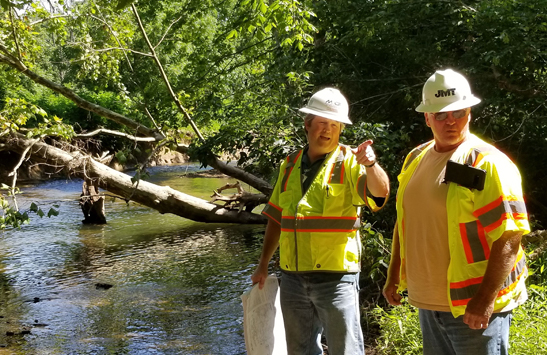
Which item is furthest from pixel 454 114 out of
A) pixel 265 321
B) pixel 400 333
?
pixel 400 333

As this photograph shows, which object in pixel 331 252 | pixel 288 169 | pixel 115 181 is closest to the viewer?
pixel 331 252

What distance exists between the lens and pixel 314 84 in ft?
28.9

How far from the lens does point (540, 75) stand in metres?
7.11

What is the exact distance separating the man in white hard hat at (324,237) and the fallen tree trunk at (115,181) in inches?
284

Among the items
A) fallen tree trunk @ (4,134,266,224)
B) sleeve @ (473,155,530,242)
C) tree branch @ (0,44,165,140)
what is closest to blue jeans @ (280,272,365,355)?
sleeve @ (473,155,530,242)

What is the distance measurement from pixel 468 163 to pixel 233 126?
6.43 m

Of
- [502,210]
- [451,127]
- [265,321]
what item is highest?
[451,127]

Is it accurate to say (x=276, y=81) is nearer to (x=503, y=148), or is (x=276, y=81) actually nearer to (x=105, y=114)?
(x=503, y=148)

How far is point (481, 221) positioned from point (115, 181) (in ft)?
29.3

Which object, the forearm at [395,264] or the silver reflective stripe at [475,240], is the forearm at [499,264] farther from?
the forearm at [395,264]

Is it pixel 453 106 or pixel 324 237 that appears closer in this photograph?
pixel 453 106

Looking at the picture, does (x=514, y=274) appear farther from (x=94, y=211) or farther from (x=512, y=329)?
(x=94, y=211)

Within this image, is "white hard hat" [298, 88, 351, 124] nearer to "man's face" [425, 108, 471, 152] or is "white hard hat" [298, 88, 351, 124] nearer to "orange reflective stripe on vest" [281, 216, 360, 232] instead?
"orange reflective stripe on vest" [281, 216, 360, 232]

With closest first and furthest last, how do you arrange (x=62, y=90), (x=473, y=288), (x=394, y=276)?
1. (x=473, y=288)
2. (x=394, y=276)
3. (x=62, y=90)
